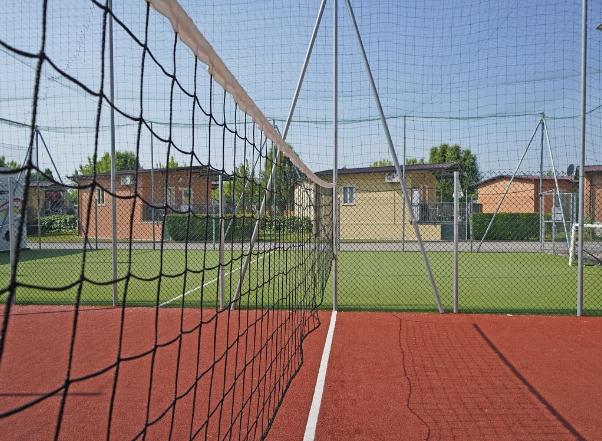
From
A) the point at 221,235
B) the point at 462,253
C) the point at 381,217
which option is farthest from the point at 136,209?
the point at 221,235

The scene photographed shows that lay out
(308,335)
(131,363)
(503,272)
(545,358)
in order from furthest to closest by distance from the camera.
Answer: (503,272) < (308,335) < (545,358) < (131,363)

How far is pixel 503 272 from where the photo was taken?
34.1 ft

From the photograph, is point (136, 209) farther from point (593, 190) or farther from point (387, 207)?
point (593, 190)

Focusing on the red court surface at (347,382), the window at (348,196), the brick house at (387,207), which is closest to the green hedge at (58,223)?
the brick house at (387,207)

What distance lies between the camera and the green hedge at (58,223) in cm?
1706

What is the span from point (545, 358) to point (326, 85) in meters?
4.74

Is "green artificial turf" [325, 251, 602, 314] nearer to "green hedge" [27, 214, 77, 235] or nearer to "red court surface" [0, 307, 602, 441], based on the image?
"red court surface" [0, 307, 602, 441]

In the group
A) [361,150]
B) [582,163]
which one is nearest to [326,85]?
[361,150]

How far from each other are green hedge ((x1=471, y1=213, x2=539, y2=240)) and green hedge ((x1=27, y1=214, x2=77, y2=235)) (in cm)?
1477

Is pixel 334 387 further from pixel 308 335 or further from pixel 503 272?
pixel 503 272

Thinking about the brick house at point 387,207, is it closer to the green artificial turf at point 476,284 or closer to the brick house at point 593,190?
the green artificial turf at point 476,284

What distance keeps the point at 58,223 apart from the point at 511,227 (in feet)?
55.8

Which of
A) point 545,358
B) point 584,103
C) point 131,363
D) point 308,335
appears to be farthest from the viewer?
point 584,103

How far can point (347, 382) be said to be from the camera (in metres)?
3.88
